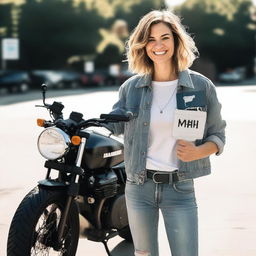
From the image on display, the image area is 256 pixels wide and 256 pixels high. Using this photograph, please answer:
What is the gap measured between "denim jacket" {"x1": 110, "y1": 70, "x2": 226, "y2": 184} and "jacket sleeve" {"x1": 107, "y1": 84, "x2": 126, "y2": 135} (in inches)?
2.3

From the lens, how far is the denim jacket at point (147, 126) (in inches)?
124

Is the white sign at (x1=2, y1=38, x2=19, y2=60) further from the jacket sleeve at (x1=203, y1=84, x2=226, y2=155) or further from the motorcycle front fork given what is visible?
the jacket sleeve at (x1=203, y1=84, x2=226, y2=155)

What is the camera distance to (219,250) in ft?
16.9

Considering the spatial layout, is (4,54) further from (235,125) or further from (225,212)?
(225,212)

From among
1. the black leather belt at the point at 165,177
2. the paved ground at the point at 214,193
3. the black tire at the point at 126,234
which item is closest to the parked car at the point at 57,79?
the paved ground at the point at 214,193

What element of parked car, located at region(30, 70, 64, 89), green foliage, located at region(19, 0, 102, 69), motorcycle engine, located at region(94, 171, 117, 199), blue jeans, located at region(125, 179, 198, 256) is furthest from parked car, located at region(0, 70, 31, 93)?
blue jeans, located at region(125, 179, 198, 256)

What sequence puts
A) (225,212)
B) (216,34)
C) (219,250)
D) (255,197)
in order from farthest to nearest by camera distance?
(216,34) → (255,197) → (225,212) → (219,250)

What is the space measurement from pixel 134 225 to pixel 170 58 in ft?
2.87

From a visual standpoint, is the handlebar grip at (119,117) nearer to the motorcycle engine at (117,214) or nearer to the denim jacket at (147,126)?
the denim jacket at (147,126)

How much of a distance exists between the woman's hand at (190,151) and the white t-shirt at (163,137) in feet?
0.27

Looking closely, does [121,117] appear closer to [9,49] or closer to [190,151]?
[190,151]

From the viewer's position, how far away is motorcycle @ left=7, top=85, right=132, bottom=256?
3557mm

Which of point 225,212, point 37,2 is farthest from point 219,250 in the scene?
point 37,2

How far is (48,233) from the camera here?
12.6 ft
